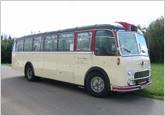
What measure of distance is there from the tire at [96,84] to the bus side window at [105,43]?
91 centimetres

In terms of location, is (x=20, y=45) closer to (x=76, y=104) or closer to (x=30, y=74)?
(x=30, y=74)

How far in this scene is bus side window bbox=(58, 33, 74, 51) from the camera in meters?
8.17

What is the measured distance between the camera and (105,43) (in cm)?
672

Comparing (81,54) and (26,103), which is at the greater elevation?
(81,54)

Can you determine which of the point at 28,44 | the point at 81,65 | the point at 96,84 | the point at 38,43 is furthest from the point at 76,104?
the point at 28,44

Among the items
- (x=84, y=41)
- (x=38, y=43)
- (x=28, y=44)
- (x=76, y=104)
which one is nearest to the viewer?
(x=76, y=104)

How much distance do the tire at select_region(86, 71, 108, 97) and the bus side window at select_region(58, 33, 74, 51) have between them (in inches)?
71.2

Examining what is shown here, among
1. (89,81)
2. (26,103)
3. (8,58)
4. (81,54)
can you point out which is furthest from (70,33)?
(8,58)

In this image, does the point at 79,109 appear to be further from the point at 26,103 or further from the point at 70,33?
the point at 70,33

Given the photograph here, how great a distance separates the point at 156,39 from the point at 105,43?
80.7ft

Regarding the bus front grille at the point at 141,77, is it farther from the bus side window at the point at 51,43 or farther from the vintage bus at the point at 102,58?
the bus side window at the point at 51,43

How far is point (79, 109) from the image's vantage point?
5543 mm

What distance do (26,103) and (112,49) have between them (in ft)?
12.3

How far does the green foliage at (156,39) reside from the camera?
28.0m
